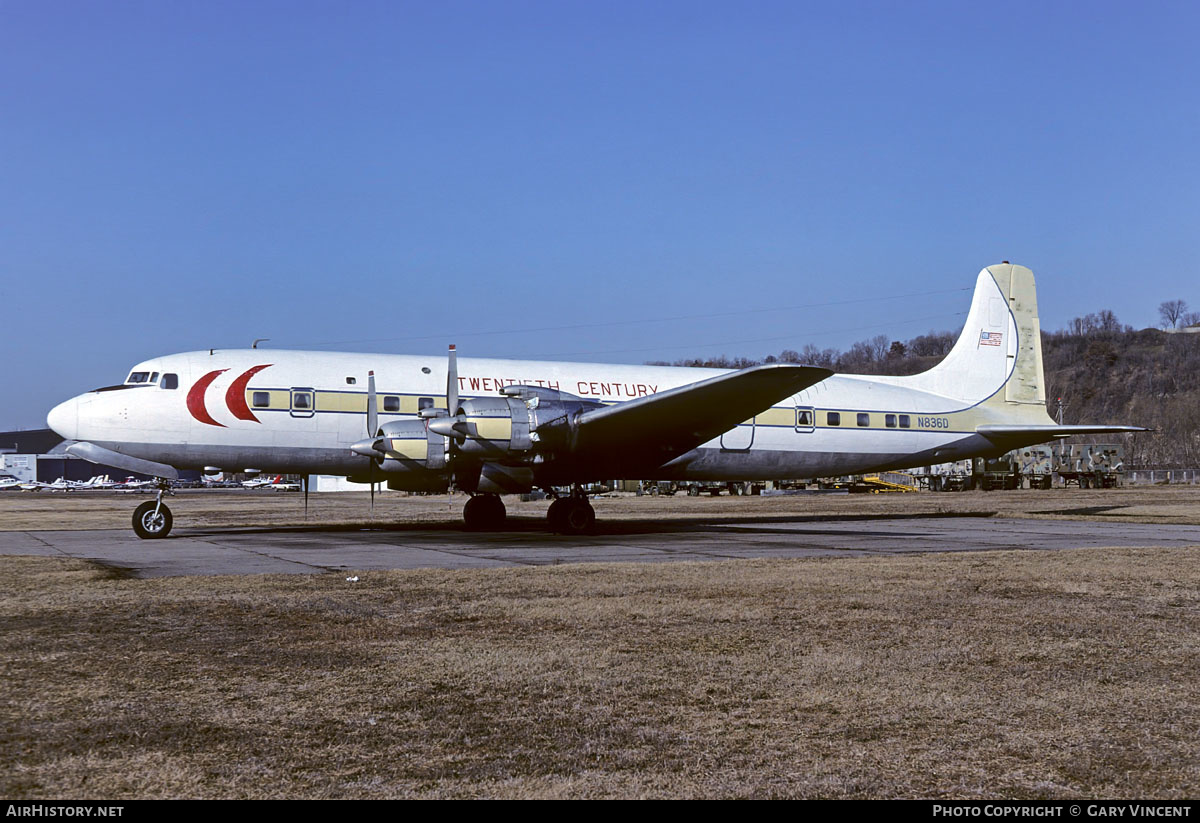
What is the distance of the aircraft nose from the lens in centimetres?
2003

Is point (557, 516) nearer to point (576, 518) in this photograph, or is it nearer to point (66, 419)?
point (576, 518)

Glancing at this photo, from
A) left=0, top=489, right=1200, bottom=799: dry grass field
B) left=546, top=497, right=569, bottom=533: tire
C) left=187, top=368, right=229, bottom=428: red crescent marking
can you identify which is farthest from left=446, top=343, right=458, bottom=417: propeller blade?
left=0, top=489, right=1200, bottom=799: dry grass field

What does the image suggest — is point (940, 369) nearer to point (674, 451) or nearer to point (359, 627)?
point (674, 451)

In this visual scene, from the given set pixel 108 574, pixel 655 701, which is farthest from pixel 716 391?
pixel 655 701

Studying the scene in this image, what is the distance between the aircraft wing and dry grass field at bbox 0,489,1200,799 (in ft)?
25.9

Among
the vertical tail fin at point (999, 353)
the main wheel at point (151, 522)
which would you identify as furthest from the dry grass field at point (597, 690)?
the vertical tail fin at point (999, 353)

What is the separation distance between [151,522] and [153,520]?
62 millimetres

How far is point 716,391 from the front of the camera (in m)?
19.0

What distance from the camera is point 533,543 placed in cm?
1825

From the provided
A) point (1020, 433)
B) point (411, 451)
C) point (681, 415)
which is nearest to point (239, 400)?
point (411, 451)

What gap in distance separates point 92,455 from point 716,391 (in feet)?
42.0

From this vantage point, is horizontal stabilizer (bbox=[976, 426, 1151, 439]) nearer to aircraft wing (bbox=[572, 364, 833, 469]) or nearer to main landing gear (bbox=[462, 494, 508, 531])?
aircraft wing (bbox=[572, 364, 833, 469])

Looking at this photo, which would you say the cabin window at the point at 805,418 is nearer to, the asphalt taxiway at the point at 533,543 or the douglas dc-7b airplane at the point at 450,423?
the douglas dc-7b airplane at the point at 450,423

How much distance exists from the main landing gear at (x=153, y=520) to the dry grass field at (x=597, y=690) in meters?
8.78
